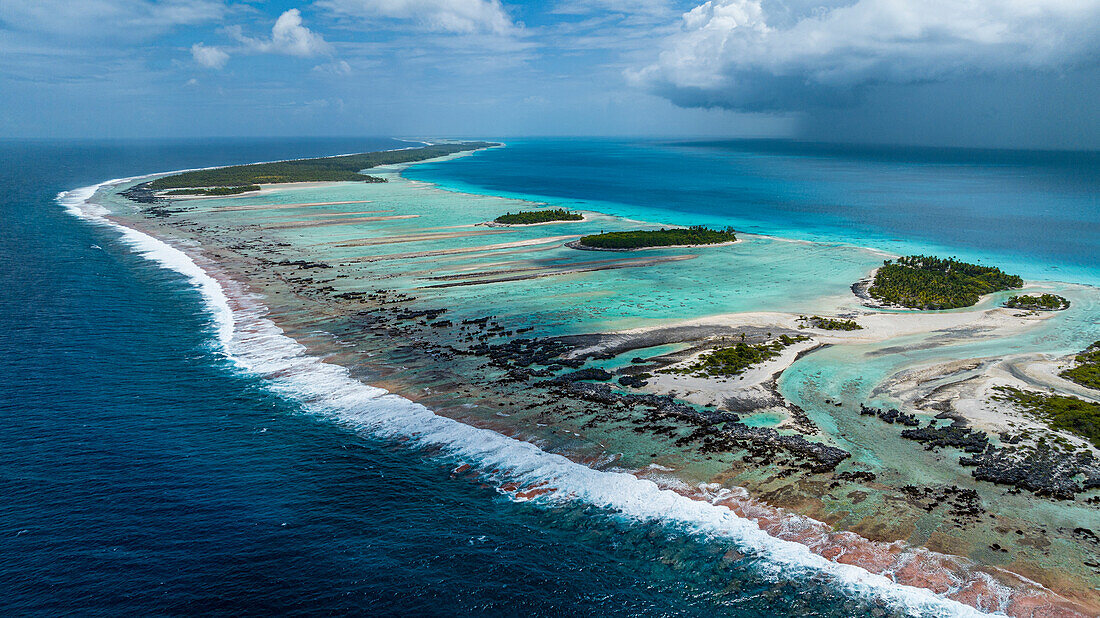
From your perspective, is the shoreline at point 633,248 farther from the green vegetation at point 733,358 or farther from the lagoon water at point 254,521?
the lagoon water at point 254,521

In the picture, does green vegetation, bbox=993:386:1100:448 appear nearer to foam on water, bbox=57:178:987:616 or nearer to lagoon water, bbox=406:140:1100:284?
foam on water, bbox=57:178:987:616

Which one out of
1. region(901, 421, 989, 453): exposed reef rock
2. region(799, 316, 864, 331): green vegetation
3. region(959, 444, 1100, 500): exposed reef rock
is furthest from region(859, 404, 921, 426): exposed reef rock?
region(799, 316, 864, 331): green vegetation

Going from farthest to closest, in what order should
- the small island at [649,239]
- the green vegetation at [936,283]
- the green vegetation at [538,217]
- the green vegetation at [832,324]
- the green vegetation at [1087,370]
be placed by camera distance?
1. the green vegetation at [538,217]
2. the small island at [649,239]
3. the green vegetation at [936,283]
4. the green vegetation at [832,324]
5. the green vegetation at [1087,370]

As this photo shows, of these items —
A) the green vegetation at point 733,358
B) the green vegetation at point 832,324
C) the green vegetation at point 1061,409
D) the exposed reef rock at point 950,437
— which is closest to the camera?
the exposed reef rock at point 950,437

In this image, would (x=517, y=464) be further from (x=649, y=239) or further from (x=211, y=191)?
(x=211, y=191)

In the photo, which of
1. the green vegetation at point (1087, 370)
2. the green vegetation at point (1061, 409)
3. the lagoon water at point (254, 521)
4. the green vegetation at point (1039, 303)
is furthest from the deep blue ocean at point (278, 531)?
the green vegetation at point (1039, 303)

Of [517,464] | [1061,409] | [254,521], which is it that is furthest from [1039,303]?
[254,521]

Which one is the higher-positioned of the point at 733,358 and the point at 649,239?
the point at 649,239
